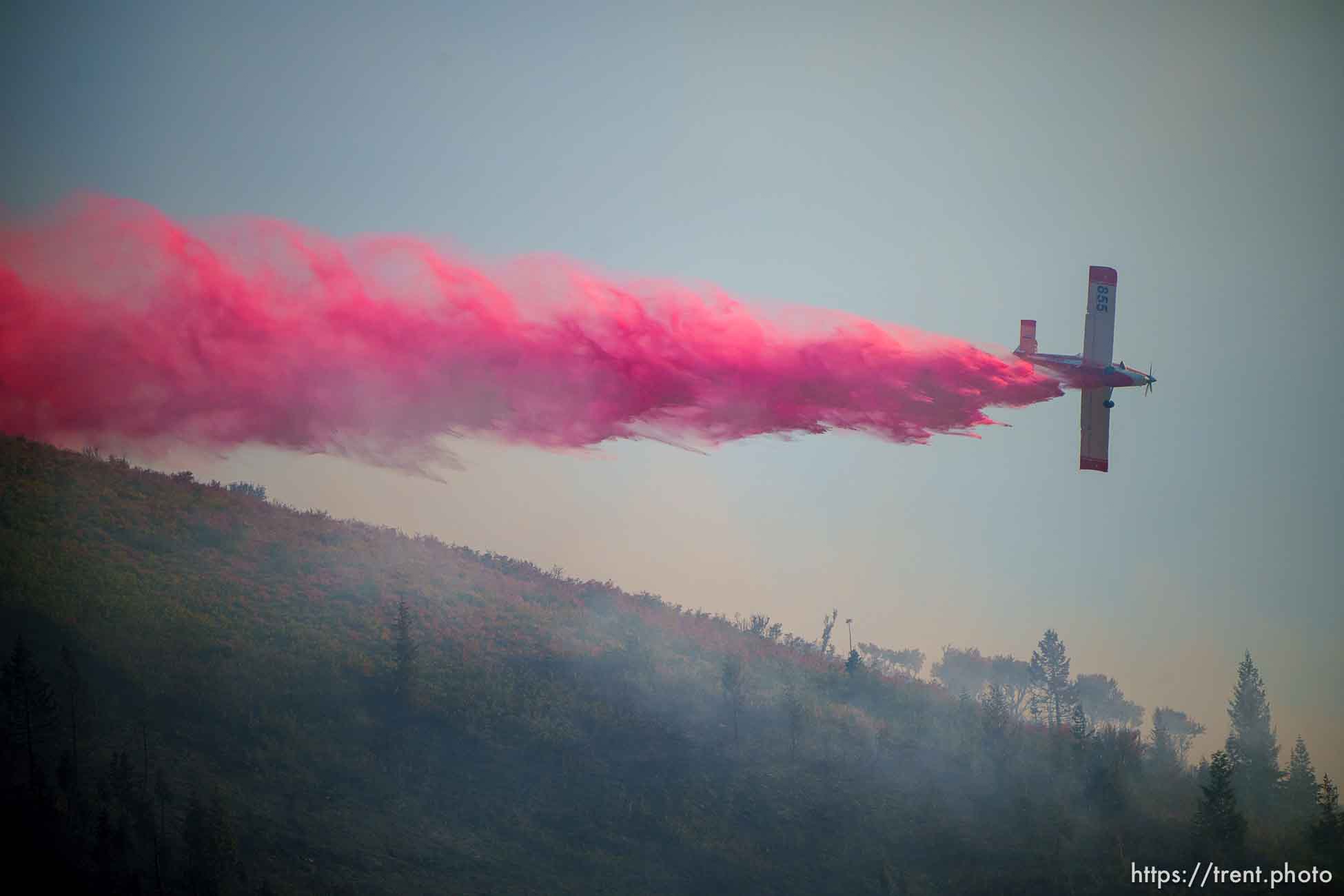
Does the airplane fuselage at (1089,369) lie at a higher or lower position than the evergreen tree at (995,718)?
higher

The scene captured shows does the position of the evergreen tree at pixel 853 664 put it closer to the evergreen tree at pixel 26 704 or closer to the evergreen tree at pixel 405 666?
the evergreen tree at pixel 405 666

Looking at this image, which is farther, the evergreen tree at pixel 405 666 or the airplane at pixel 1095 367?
the evergreen tree at pixel 405 666

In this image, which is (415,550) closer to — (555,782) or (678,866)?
(555,782)

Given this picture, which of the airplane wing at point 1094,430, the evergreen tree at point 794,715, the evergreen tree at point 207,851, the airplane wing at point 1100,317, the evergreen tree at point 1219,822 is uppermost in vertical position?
the airplane wing at point 1100,317

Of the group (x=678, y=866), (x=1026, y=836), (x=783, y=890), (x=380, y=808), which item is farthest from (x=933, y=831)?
(x=380, y=808)

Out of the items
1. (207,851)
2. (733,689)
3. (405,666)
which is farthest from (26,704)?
(733,689)

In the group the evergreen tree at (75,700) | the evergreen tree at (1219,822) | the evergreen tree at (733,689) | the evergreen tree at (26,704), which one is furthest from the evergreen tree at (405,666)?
the evergreen tree at (1219,822)

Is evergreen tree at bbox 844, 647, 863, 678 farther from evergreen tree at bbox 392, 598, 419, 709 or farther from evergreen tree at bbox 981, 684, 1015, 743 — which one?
evergreen tree at bbox 392, 598, 419, 709

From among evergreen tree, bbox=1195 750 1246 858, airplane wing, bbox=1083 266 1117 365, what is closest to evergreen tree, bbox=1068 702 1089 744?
evergreen tree, bbox=1195 750 1246 858

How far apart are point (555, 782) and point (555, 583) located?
86.3 ft

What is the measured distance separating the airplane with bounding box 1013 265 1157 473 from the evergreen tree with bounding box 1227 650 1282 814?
23903 millimetres

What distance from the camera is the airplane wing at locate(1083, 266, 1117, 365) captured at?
50562 mm

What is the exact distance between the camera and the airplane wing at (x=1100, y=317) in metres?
50.6

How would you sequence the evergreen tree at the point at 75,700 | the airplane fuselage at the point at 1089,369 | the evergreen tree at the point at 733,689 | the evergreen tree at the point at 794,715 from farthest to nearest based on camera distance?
the evergreen tree at the point at 733,689
the evergreen tree at the point at 794,715
the airplane fuselage at the point at 1089,369
the evergreen tree at the point at 75,700
